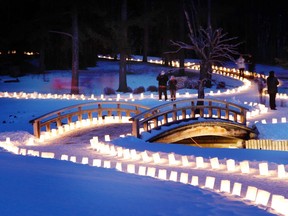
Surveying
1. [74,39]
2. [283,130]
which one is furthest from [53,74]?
[283,130]

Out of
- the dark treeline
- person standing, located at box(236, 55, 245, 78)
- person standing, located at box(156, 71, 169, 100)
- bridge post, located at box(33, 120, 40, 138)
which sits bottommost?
bridge post, located at box(33, 120, 40, 138)

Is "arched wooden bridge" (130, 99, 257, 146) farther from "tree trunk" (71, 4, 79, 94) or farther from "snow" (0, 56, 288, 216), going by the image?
"tree trunk" (71, 4, 79, 94)

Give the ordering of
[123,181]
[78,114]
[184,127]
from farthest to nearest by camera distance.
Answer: [78,114], [184,127], [123,181]

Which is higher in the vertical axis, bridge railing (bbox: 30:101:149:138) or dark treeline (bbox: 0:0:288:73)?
dark treeline (bbox: 0:0:288:73)

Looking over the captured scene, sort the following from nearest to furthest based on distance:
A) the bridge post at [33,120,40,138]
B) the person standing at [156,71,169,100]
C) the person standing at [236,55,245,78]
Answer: the bridge post at [33,120,40,138] → the person standing at [156,71,169,100] → the person standing at [236,55,245,78]

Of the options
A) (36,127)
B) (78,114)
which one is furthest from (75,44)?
(36,127)

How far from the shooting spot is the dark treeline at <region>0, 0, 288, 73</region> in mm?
30797

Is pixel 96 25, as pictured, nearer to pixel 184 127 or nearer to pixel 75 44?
pixel 75 44

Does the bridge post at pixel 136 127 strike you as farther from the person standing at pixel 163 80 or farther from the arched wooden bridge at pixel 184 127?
the person standing at pixel 163 80

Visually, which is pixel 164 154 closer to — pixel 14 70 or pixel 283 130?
pixel 283 130

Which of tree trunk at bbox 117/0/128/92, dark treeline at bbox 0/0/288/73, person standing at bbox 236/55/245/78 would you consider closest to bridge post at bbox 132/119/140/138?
dark treeline at bbox 0/0/288/73

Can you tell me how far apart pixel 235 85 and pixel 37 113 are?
639 inches

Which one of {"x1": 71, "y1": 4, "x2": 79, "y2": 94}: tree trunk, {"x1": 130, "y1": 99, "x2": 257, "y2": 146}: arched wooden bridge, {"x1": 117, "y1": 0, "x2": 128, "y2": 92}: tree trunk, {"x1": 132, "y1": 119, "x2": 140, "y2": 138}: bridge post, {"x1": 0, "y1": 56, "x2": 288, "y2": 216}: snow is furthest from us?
{"x1": 117, "y1": 0, "x2": 128, "y2": 92}: tree trunk

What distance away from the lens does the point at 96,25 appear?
32.1 meters
